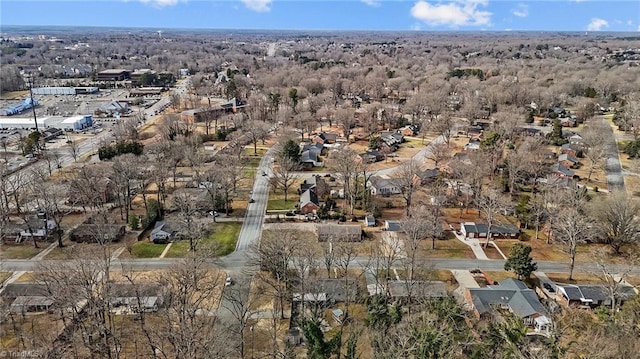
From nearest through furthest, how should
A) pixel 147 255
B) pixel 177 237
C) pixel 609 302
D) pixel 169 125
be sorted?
pixel 609 302 → pixel 147 255 → pixel 177 237 → pixel 169 125

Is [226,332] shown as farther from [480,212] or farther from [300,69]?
[300,69]

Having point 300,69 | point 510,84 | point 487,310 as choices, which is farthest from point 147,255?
point 300,69

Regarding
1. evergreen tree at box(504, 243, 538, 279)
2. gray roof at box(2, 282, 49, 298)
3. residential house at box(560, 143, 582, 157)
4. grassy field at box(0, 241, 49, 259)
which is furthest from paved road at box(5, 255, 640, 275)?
residential house at box(560, 143, 582, 157)

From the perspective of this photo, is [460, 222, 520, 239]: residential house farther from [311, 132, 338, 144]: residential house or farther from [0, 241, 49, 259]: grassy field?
[0, 241, 49, 259]: grassy field

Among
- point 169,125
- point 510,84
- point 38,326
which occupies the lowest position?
point 38,326

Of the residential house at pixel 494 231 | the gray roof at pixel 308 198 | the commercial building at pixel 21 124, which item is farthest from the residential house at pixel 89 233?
the commercial building at pixel 21 124

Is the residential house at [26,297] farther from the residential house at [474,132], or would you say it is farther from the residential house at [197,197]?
the residential house at [474,132]
